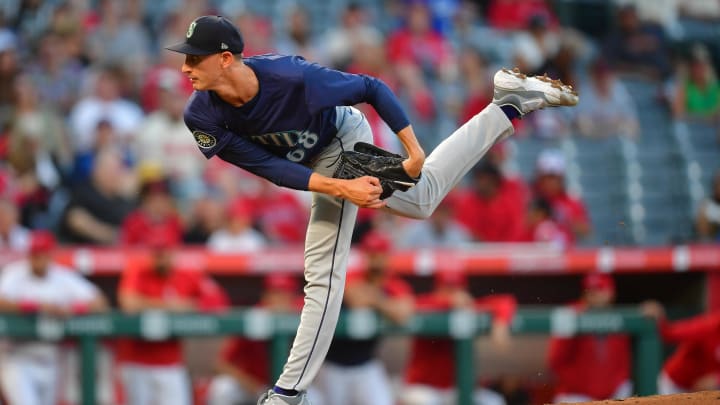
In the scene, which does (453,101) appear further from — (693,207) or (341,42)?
(693,207)

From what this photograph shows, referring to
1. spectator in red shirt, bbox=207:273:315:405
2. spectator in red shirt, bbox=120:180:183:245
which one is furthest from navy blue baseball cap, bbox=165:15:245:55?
spectator in red shirt, bbox=120:180:183:245

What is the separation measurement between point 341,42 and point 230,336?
3.79 m

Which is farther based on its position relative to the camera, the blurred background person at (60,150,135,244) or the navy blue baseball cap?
the blurred background person at (60,150,135,244)

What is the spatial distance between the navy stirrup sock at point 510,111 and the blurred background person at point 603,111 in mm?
5714

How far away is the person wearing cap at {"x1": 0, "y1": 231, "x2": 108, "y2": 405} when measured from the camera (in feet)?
25.9

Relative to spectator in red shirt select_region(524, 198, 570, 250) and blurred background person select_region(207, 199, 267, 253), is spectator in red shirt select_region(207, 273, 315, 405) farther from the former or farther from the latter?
spectator in red shirt select_region(524, 198, 570, 250)

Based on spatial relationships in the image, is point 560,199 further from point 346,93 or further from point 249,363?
point 346,93

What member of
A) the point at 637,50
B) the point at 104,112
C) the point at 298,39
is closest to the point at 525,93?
the point at 104,112

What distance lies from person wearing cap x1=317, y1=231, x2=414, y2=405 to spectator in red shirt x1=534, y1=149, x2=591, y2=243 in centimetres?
192

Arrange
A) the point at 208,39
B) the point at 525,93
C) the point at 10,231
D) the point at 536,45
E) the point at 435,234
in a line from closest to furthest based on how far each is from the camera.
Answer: the point at 208,39 < the point at 525,93 < the point at 10,231 < the point at 435,234 < the point at 536,45

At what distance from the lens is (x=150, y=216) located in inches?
346

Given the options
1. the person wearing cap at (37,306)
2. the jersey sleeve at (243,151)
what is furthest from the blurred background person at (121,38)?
the jersey sleeve at (243,151)

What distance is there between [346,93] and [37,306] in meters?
3.60

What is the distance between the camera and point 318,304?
526cm
